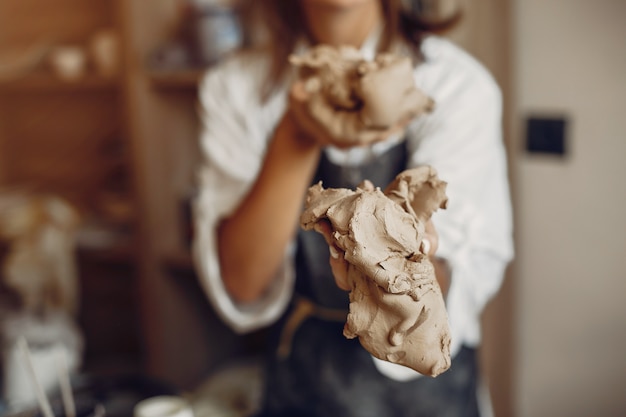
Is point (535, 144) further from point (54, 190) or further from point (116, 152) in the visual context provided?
point (54, 190)

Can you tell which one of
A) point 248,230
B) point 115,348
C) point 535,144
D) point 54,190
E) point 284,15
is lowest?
point 115,348

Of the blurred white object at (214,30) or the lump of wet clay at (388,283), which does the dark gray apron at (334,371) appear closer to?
the lump of wet clay at (388,283)

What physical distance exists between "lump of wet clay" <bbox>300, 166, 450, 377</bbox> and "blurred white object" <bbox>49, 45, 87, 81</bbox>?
144 cm

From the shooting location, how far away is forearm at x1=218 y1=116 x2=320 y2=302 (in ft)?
2.20

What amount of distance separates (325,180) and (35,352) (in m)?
0.63

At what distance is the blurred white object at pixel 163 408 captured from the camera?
668 mm

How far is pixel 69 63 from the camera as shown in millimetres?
1595

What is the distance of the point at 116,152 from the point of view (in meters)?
1.74

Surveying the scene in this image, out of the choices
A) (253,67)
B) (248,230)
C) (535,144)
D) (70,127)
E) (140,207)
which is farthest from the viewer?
(70,127)

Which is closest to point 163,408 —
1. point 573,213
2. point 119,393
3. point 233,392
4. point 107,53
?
point 119,393

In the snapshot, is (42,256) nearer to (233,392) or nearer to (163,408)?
(233,392)

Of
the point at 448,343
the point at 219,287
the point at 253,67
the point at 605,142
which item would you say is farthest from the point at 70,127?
the point at 448,343

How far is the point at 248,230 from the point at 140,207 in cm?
77

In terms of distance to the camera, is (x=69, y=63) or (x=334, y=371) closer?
(x=334, y=371)
